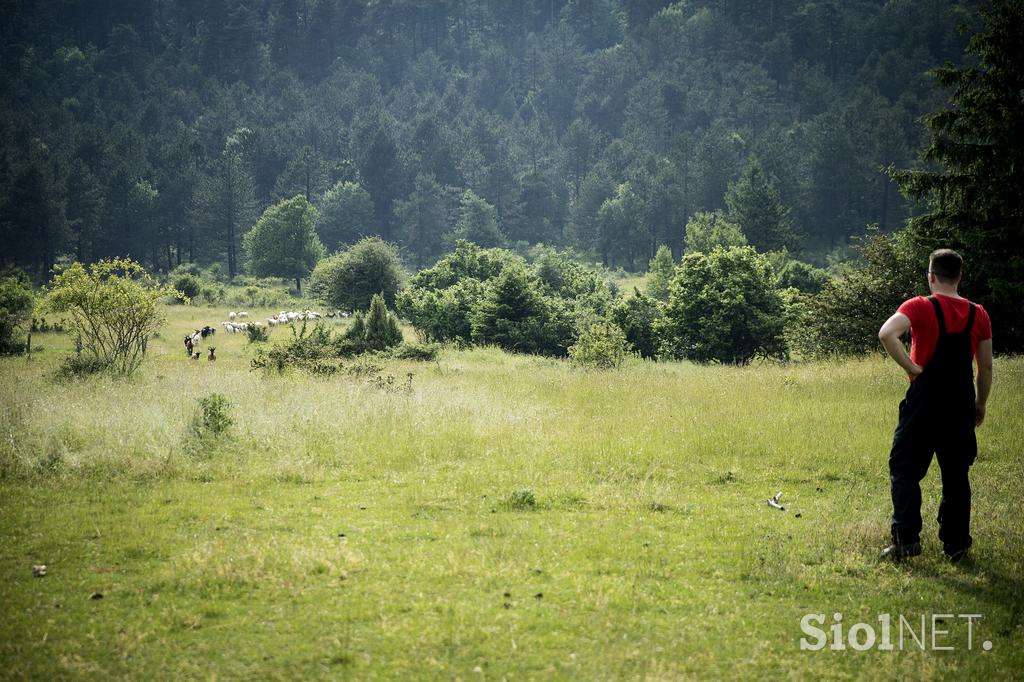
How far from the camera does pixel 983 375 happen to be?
22.7ft

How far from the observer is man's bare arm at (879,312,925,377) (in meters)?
6.71

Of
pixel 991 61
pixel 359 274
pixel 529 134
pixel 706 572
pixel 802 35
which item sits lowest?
pixel 706 572

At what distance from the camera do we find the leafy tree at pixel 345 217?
123625mm

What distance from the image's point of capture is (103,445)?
11.3 meters

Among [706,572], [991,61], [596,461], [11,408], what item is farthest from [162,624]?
[991,61]

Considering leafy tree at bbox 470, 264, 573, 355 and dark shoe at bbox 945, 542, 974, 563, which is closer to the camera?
dark shoe at bbox 945, 542, 974, 563

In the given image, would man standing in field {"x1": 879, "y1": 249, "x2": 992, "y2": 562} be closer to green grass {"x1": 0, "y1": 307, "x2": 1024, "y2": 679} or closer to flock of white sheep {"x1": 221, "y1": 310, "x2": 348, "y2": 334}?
green grass {"x1": 0, "y1": 307, "x2": 1024, "y2": 679}

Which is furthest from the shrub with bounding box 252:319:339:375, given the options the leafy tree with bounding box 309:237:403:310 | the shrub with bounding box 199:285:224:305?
the shrub with bounding box 199:285:224:305

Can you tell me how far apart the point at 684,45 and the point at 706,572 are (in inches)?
7513

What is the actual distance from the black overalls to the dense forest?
7821 cm

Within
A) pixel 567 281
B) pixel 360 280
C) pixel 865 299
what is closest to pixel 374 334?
pixel 567 281

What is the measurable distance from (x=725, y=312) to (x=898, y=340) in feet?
97.1

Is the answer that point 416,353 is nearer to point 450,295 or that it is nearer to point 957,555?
point 450,295

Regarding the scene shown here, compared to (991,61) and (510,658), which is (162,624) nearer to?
(510,658)
